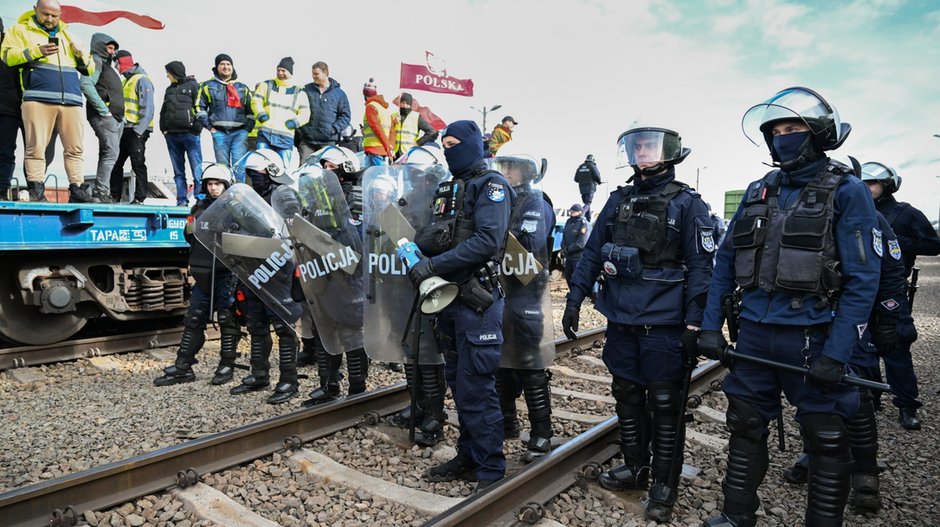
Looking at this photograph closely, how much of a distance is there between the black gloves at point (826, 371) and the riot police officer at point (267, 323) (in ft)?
13.4

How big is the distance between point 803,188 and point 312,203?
3505 millimetres

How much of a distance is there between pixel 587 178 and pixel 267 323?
7.02m

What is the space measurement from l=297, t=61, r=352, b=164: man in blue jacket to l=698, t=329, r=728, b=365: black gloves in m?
7.32

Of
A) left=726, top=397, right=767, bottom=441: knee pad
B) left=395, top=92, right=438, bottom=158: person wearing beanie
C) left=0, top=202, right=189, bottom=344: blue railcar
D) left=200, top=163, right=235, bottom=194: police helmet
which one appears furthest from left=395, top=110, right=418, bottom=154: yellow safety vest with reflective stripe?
left=726, top=397, right=767, bottom=441: knee pad

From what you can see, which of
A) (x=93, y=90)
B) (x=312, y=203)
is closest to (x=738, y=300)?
(x=312, y=203)

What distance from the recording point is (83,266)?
7.05 meters

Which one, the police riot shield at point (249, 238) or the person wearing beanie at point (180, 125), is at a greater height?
the person wearing beanie at point (180, 125)

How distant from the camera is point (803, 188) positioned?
292 centimetres

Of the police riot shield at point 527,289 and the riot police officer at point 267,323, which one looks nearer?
the police riot shield at point 527,289

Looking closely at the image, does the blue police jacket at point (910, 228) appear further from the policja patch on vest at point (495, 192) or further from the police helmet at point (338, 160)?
the police helmet at point (338, 160)

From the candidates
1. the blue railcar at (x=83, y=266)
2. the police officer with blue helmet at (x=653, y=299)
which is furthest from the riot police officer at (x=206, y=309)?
the police officer with blue helmet at (x=653, y=299)

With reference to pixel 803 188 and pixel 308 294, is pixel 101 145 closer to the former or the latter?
pixel 308 294

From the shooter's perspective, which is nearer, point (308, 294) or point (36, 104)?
point (308, 294)

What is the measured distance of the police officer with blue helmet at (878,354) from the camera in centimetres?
344
